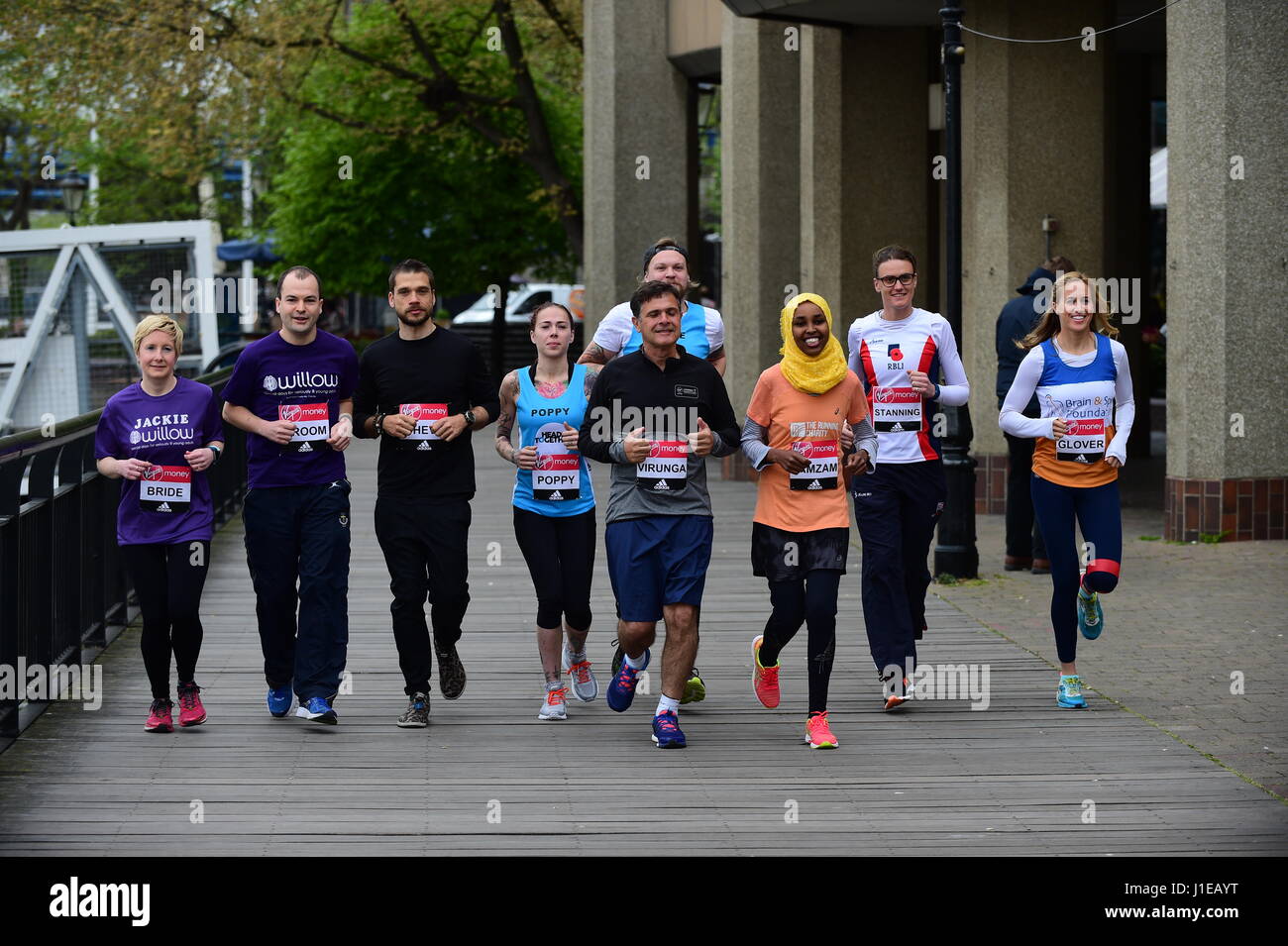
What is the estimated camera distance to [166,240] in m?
24.1

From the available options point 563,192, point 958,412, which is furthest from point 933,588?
point 563,192

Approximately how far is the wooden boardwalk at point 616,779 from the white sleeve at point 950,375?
1372 millimetres

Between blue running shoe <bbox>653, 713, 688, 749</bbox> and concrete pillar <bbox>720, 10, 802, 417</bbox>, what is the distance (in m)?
12.6

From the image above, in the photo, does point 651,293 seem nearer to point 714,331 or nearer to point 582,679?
point 714,331

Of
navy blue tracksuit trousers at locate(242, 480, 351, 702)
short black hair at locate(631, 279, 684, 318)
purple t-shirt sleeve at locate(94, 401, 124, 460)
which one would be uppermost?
short black hair at locate(631, 279, 684, 318)

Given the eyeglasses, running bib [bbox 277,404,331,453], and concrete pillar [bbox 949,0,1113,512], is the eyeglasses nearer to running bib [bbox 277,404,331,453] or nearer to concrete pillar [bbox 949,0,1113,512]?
running bib [bbox 277,404,331,453]

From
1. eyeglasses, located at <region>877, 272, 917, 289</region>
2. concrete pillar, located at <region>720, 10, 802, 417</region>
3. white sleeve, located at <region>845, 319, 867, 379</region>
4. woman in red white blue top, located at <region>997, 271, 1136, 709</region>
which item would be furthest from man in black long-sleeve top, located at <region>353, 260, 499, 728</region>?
concrete pillar, located at <region>720, 10, 802, 417</region>

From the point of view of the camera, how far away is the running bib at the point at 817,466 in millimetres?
8008

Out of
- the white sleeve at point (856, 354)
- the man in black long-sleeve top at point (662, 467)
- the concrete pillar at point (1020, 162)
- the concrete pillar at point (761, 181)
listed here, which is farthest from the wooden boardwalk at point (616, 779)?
the concrete pillar at point (761, 181)

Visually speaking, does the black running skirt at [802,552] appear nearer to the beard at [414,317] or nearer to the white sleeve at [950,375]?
the white sleeve at [950,375]

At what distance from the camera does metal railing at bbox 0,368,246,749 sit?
8.20 meters

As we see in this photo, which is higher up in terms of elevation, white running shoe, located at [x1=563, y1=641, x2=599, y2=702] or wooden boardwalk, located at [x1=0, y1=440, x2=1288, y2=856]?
white running shoe, located at [x1=563, y1=641, x2=599, y2=702]

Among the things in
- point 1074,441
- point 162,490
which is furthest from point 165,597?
point 1074,441
